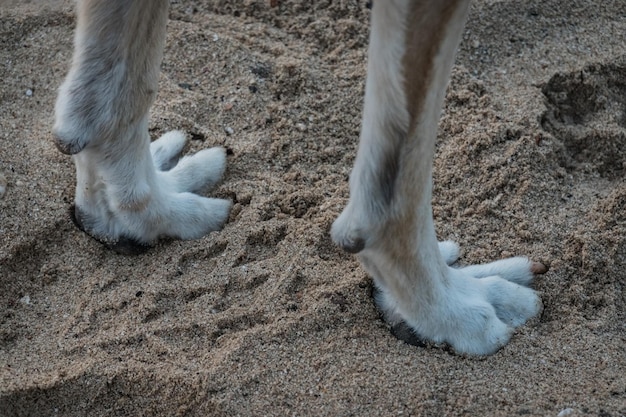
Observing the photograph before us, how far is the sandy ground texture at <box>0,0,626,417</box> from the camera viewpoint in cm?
323

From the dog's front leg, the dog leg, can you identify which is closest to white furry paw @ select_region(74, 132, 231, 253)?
the dog leg

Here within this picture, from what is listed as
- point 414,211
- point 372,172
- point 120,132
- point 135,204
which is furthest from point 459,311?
point 120,132

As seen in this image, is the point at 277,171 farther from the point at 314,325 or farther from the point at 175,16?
the point at 175,16

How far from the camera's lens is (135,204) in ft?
12.0

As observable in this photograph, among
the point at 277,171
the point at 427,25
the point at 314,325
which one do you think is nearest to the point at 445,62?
the point at 427,25

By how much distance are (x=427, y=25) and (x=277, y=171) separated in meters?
1.53

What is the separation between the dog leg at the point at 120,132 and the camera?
342 cm

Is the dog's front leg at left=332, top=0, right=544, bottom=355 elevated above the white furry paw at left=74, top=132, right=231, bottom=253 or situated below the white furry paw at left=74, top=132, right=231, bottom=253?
above

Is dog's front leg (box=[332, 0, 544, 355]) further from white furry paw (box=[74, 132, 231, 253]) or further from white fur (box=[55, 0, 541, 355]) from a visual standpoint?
white furry paw (box=[74, 132, 231, 253])

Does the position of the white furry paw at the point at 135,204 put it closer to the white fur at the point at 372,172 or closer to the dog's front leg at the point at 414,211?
the white fur at the point at 372,172

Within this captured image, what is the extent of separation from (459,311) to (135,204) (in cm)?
134

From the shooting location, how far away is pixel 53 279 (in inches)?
144

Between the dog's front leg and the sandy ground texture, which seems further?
the sandy ground texture

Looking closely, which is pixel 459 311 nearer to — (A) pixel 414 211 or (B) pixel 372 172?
(A) pixel 414 211
